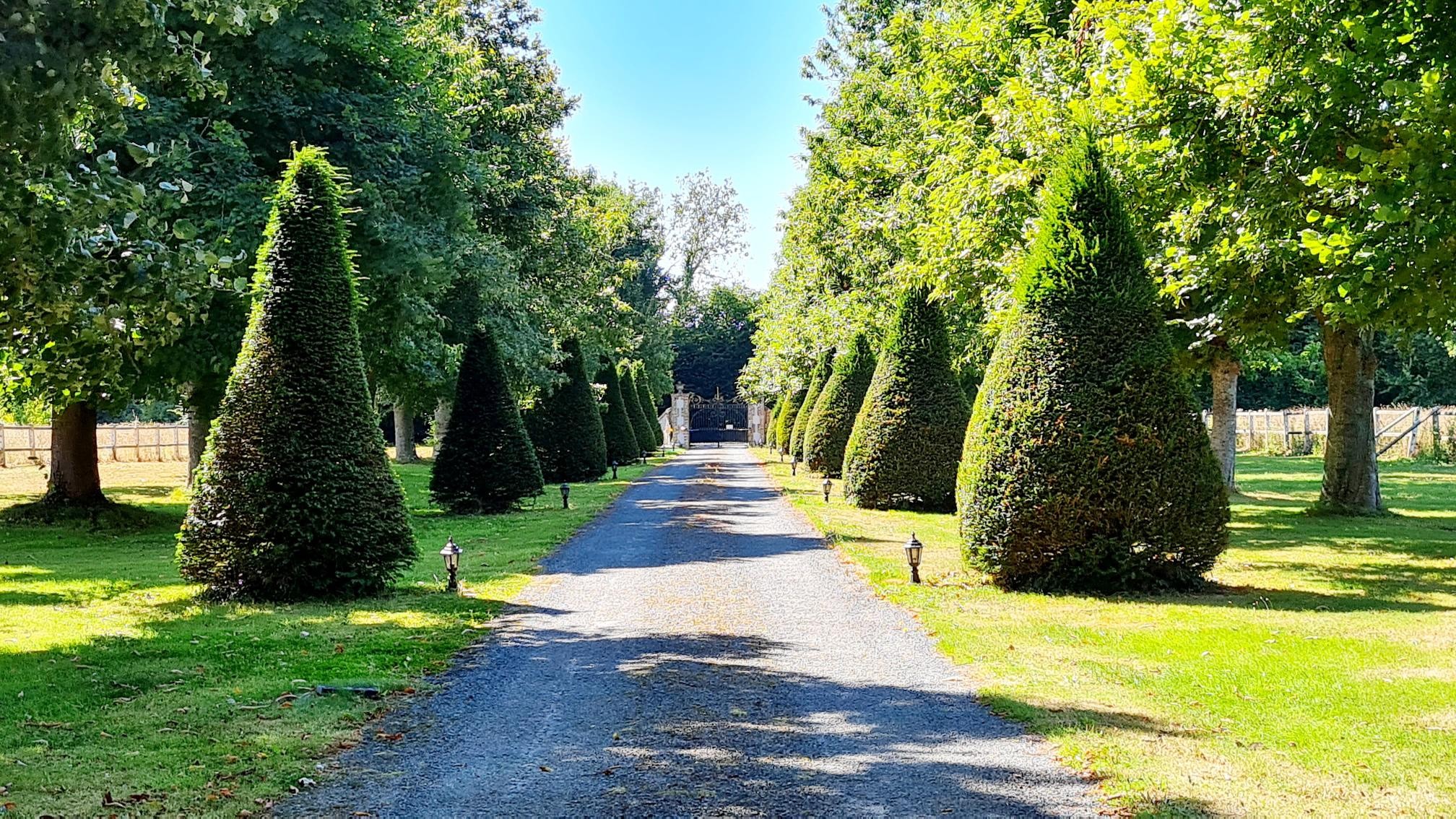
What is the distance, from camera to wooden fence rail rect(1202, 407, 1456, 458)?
120 feet

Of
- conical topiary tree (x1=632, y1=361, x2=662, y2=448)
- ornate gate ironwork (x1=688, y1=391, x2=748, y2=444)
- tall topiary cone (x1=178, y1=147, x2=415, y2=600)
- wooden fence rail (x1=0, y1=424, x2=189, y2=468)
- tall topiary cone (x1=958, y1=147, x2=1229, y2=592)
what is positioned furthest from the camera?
ornate gate ironwork (x1=688, y1=391, x2=748, y2=444)

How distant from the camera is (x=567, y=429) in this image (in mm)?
30516

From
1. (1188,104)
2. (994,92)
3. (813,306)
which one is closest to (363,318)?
(994,92)

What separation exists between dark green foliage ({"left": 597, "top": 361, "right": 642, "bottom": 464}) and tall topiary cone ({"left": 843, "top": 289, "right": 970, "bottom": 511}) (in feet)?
65.9

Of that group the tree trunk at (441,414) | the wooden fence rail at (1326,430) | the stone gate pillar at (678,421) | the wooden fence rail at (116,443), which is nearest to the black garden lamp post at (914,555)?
the tree trunk at (441,414)

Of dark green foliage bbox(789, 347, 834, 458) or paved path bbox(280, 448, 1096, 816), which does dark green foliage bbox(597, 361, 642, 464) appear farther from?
paved path bbox(280, 448, 1096, 816)

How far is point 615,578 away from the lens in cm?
1203

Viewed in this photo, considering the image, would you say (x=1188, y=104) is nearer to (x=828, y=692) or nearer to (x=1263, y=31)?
(x=1263, y=31)

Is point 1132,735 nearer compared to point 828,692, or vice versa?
point 1132,735

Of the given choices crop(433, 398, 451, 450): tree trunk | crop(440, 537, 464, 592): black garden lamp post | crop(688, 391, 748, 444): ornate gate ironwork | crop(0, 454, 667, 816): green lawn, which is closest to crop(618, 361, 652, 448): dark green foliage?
crop(433, 398, 451, 450): tree trunk

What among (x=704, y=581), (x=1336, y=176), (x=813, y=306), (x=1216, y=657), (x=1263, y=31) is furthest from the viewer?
(x=813, y=306)

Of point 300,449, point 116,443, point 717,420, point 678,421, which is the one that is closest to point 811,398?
point 300,449

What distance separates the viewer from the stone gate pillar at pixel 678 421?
7338cm

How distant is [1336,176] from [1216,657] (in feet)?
14.1
